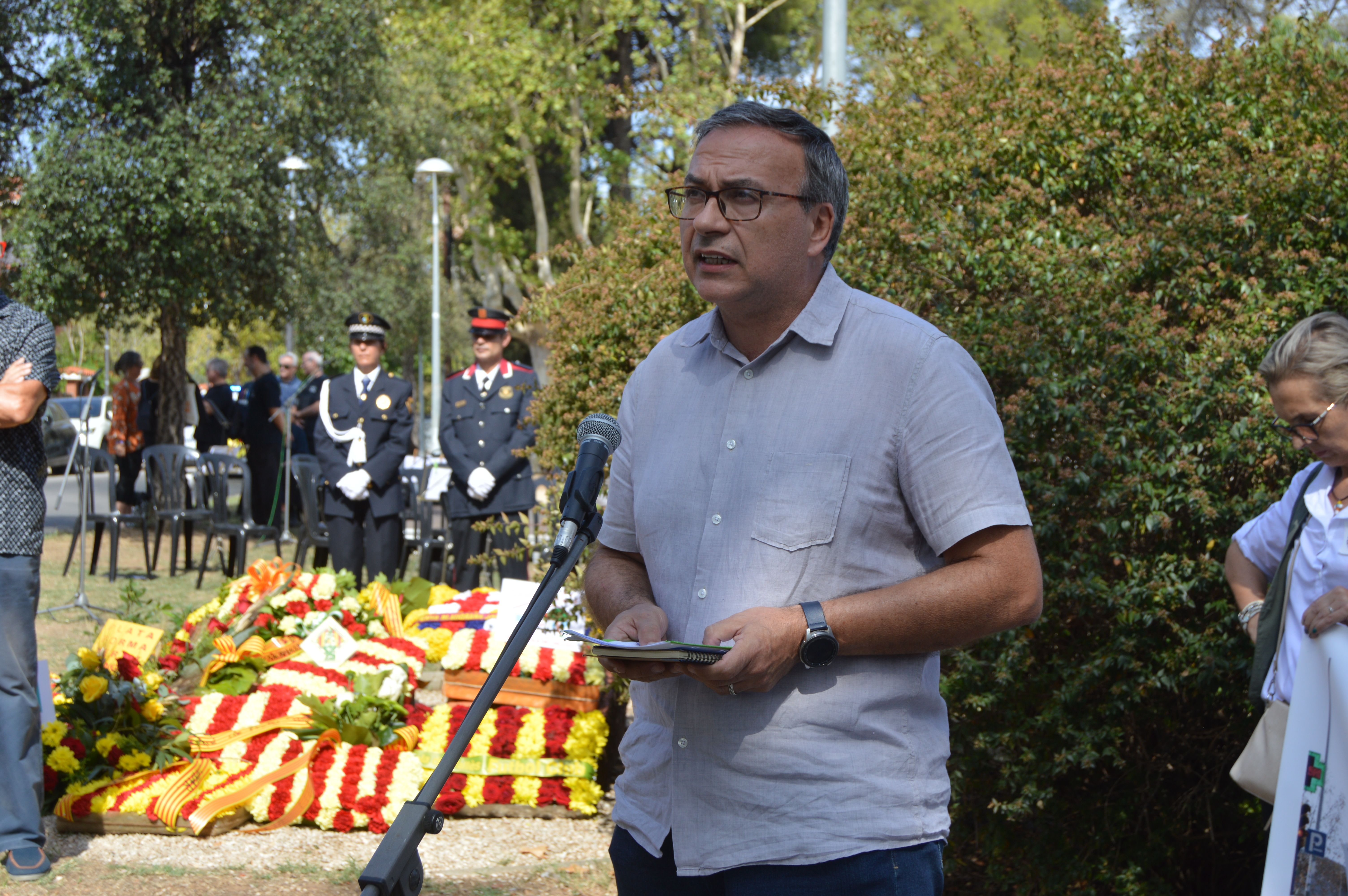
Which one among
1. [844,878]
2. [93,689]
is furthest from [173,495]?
[844,878]

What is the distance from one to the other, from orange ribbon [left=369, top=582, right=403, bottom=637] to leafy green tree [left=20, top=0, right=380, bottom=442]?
958 centimetres

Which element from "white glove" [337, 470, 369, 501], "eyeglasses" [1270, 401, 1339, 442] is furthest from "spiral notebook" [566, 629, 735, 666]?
"white glove" [337, 470, 369, 501]

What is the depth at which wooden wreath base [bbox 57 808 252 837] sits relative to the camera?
513 centimetres

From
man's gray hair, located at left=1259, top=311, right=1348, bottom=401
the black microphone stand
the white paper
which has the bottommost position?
the white paper

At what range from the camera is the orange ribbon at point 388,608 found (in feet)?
23.1

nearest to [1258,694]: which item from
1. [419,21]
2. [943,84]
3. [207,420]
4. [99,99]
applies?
[943,84]

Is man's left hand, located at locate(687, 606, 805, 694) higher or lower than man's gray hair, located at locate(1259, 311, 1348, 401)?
→ lower

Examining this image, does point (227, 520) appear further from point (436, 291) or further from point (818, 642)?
point (436, 291)

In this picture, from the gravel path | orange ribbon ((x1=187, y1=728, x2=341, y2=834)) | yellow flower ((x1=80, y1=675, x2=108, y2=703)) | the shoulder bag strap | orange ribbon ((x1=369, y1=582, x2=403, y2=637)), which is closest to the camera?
the shoulder bag strap

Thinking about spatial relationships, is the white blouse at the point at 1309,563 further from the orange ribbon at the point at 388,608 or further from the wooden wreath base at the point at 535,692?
the orange ribbon at the point at 388,608

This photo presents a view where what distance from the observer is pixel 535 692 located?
5.90 metres

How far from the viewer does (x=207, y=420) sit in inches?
618

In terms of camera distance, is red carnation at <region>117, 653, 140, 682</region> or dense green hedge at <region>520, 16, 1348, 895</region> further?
red carnation at <region>117, 653, 140, 682</region>

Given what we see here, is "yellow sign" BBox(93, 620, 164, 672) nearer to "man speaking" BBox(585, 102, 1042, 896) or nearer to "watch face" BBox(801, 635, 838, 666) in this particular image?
"man speaking" BBox(585, 102, 1042, 896)
